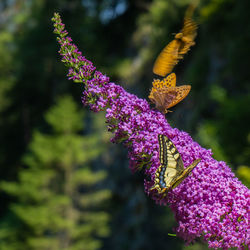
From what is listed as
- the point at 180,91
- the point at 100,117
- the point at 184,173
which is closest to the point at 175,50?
the point at 180,91

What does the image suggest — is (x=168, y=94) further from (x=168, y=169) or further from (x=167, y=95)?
(x=168, y=169)

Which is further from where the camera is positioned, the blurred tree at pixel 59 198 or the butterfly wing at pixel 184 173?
the blurred tree at pixel 59 198

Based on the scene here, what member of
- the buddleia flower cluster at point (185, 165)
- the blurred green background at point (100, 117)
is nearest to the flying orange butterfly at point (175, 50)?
the buddleia flower cluster at point (185, 165)

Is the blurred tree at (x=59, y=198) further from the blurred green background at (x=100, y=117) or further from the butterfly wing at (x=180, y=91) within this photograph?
the butterfly wing at (x=180, y=91)

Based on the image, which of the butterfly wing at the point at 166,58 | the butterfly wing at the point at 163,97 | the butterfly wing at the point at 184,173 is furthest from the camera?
the butterfly wing at the point at 166,58

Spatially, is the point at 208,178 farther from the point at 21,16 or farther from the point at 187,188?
the point at 21,16
